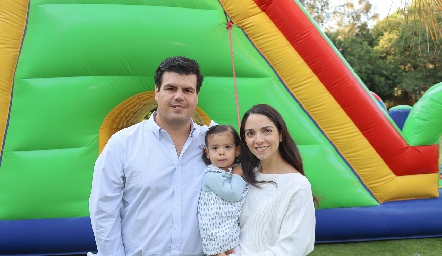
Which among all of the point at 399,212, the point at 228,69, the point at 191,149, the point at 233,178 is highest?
the point at 228,69

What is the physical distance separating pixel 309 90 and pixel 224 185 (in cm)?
156

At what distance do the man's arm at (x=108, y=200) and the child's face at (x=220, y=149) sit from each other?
1.05 ft

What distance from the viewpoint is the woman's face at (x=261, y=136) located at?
4.98 feet

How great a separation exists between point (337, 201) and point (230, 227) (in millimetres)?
1645

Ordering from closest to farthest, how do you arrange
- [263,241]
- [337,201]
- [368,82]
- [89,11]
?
1. [263,241]
2. [89,11]
3. [337,201]
4. [368,82]

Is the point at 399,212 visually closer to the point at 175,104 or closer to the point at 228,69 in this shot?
the point at 228,69

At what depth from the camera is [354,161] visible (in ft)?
9.80

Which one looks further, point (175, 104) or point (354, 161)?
point (354, 161)

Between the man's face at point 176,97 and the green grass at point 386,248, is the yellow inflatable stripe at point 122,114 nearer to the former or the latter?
the green grass at point 386,248

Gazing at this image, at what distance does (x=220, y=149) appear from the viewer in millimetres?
1639

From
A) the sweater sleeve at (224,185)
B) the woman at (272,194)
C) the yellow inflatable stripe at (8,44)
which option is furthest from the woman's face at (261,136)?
the yellow inflatable stripe at (8,44)

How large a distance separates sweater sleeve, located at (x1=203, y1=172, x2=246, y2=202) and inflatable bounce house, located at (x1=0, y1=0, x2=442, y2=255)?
1338mm

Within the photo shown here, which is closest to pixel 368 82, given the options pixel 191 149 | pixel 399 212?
pixel 399 212

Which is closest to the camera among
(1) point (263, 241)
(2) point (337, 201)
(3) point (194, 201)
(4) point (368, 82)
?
(1) point (263, 241)
